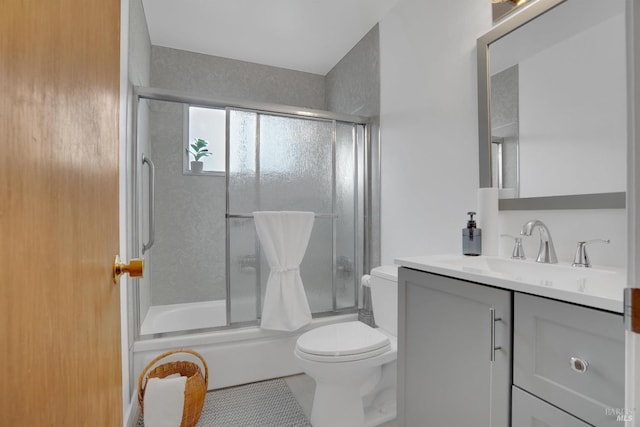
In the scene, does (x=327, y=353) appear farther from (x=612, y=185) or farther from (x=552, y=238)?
(x=612, y=185)

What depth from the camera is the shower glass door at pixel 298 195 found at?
2182 mm

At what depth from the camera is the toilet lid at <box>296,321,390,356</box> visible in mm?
1479

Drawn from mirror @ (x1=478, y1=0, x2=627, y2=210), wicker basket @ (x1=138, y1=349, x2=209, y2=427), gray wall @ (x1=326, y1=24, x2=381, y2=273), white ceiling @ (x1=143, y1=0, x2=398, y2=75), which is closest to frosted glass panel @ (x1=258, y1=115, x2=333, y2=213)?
gray wall @ (x1=326, y1=24, x2=381, y2=273)

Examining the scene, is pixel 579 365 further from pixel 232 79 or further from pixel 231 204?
pixel 232 79

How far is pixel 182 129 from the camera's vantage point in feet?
9.37

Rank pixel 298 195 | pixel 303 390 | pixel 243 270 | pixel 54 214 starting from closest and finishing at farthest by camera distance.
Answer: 1. pixel 54 214
2. pixel 303 390
3. pixel 243 270
4. pixel 298 195

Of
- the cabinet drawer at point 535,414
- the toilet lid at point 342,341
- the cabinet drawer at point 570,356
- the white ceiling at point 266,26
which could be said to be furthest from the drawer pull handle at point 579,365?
Answer: the white ceiling at point 266,26

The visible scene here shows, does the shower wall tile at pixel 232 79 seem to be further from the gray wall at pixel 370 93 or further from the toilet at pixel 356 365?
the toilet at pixel 356 365

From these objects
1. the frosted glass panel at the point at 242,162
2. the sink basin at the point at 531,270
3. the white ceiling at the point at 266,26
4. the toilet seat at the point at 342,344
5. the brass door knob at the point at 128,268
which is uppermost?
the white ceiling at the point at 266,26

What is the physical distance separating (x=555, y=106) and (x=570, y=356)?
94 cm

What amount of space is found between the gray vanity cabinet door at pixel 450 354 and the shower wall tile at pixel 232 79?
2.43 metres

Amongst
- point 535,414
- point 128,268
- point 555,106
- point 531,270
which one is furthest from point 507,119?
point 128,268

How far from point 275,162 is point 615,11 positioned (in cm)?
180

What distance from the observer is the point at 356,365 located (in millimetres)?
1467
